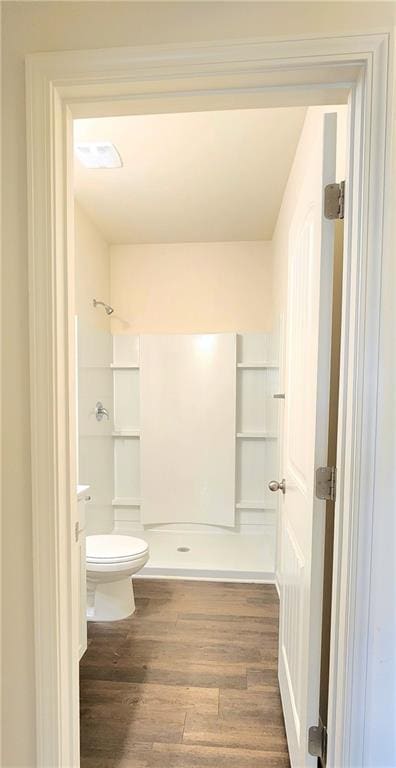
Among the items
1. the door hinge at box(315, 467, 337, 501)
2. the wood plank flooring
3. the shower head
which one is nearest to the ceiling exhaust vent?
the shower head

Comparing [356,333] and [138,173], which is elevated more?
[138,173]

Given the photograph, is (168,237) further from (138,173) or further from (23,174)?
(23,174)

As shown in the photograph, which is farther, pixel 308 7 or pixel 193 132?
pixel 193 132

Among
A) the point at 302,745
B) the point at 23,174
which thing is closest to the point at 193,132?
the point at 23,174

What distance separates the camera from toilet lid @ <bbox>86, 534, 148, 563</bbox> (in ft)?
6.48

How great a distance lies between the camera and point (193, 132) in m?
1.70

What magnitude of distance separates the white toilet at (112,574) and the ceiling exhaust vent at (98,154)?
83.1 inches

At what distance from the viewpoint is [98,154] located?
1866 millimetres

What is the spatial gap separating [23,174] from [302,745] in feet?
5.70

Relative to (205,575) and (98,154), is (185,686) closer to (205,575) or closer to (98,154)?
(205,575)

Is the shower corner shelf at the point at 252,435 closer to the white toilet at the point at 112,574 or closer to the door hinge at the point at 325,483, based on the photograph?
the white toilet at the point at 112,574

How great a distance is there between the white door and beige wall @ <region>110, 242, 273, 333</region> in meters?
1.79

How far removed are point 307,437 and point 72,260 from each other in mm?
838

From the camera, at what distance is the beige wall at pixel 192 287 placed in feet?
10.4
